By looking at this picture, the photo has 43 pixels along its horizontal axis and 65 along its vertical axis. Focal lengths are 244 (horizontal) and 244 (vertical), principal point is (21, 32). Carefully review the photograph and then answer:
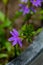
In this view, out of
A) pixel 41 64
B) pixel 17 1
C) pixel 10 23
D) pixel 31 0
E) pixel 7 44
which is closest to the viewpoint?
pixel 41 64

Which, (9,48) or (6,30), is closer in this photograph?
(9,48)

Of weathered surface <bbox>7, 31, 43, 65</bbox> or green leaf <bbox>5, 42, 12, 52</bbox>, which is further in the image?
green leaf <bbox>5, 42, 12, 52</bbox>

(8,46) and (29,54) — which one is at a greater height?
(29,54)

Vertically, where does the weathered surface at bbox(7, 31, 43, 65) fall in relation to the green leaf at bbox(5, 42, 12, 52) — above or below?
above

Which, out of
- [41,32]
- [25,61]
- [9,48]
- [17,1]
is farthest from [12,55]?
[17,1]

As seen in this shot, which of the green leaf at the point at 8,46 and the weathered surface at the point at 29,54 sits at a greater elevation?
the weathered surface at the point at 29,54

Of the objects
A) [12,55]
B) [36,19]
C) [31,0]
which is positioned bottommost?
[12,55]

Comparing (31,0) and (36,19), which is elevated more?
(31,0)

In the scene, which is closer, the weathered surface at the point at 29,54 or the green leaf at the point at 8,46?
the weathered surface at the point at 29,54

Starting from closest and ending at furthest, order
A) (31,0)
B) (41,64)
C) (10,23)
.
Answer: (41,64) → (31,0) → (10,23)

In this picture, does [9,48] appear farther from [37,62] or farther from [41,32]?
[37,62]

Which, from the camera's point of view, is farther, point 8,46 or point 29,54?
point 8,46
